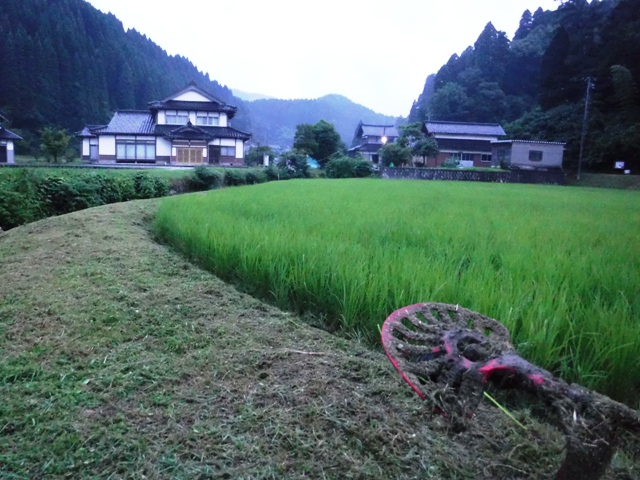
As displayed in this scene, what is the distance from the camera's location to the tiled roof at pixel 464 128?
33.7 metres

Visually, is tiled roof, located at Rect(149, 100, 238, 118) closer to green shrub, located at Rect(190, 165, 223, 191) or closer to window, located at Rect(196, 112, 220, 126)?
window, located at Rect(196, 112, 220, 126)

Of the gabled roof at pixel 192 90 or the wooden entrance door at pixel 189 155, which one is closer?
the wooden entrance door at pixel 189 155

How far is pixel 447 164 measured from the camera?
2956 cm

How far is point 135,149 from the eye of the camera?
25.5m

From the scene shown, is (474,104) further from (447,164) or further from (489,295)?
(489,295)

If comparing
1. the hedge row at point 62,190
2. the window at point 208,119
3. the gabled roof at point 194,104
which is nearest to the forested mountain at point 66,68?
the gabled roof at point 194,104

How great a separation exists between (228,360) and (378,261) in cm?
117

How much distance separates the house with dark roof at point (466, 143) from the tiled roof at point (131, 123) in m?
20.4

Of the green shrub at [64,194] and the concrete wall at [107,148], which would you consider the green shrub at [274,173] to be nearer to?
the concrete wall at [107,148]

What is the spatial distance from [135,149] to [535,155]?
23503 mm

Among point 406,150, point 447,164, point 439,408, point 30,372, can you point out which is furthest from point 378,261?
point 447,164

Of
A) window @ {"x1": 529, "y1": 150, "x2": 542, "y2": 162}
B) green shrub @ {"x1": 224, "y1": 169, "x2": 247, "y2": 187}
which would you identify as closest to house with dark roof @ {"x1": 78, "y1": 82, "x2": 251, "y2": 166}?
green shrub @ {"x1": 224, "y1": 169, "x2": 247, "y2": 187}

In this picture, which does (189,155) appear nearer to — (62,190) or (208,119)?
(208,119)

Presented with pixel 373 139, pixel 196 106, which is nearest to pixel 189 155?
pixel 196 106
